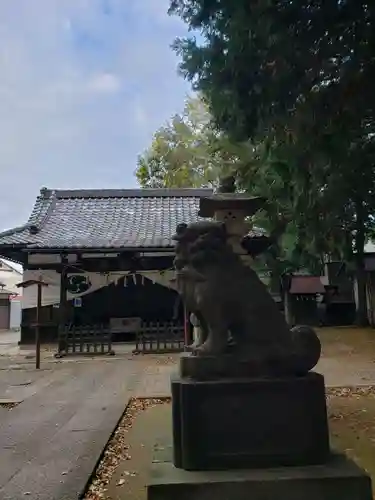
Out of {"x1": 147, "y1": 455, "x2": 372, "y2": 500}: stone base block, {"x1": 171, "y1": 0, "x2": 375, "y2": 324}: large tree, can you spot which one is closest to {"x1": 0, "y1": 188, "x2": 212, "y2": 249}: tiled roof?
{"x1": 171, "y1": 0, "x2": 375, "y2": 324}: large tree

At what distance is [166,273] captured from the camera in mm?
13953

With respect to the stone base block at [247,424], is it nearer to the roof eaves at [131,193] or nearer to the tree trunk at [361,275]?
the tree trunk at [361,275]

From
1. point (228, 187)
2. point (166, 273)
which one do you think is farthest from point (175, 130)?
point (228, 187)

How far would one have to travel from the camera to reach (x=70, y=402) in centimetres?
698

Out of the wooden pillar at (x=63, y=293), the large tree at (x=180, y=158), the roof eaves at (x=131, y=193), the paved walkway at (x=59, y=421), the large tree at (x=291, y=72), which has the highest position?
the large tree at (x=180, y=158)

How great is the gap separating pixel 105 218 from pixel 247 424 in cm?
1483

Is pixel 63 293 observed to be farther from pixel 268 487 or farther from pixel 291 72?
pixel 268 487

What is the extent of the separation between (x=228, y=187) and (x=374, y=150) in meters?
3.42

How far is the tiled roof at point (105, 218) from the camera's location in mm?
14570

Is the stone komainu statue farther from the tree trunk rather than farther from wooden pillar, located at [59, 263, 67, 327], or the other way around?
the tree trunk

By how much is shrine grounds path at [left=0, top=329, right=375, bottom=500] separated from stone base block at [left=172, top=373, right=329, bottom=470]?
1.12 metres

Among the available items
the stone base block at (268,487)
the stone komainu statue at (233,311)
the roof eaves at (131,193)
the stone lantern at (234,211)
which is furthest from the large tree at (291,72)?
the roof eaves at (131,193)

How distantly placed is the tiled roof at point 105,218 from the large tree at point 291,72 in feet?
29.4

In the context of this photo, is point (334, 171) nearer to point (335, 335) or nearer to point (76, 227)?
point (335, 335)
